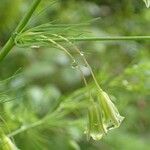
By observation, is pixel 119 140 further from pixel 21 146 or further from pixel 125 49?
pixel 21 146

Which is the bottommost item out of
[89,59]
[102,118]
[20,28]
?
[89,59]

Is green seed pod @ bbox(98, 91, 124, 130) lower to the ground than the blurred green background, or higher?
higher

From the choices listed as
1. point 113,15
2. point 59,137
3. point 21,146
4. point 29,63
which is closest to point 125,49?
point 113,15

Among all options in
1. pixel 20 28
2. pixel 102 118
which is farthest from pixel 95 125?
pixel 20 28

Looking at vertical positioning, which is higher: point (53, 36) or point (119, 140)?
point (53, 36)

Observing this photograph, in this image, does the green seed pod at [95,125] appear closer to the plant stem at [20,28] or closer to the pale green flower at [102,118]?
the pale green flower at [102,118]

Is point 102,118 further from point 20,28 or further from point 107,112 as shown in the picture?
point 20,28

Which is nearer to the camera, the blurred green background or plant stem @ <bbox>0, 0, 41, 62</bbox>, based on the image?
plant stem @ <bbox>0, 0, 41, 62</bbox>

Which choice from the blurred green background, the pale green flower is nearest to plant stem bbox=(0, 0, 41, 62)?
the pale green flower

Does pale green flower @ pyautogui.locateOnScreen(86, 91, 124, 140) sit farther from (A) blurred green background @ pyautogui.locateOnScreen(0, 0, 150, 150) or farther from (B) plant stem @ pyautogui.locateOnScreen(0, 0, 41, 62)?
(A) blurred green background @ pyautogui.locateOnScreen(0, 0, 150, 150)

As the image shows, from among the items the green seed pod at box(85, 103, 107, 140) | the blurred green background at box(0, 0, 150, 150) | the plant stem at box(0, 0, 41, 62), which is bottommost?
the blurred green background at box(0, 0, 150, 150)

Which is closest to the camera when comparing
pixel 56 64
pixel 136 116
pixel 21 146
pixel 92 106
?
pixel 92 106
